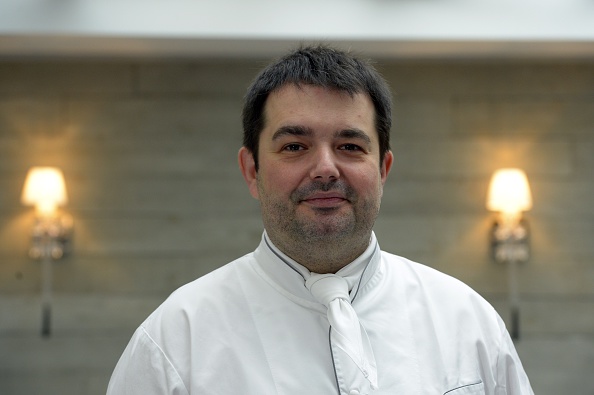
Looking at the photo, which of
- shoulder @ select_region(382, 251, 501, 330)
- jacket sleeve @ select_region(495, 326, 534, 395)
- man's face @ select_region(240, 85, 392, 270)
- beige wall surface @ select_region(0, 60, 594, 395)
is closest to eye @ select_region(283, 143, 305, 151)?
man's face @ select_region(240, 85, 392, 270)

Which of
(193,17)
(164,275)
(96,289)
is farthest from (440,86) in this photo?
(96,289)

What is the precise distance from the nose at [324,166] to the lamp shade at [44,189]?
3.96 m

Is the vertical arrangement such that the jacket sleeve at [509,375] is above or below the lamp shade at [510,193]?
below

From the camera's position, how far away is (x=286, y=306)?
145 cm

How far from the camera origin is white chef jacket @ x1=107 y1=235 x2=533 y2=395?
4.41 ft

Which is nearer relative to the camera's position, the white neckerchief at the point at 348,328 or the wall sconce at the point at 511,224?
the white neckerchief at the point at 348,328

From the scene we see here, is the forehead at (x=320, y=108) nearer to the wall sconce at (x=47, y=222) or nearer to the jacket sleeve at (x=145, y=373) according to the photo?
the jacket sleeve at (x=145, y=373)

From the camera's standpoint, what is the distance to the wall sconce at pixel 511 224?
504 centimetres

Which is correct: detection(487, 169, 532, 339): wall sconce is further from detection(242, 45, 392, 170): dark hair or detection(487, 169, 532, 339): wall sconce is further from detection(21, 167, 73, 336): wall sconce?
detection(242, 45, 392, 170): dark hair

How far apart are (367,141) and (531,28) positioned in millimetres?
3611

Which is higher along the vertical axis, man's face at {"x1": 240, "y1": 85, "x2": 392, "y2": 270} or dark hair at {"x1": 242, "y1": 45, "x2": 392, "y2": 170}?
dark hair at {"x1": 242, "y1": 45, "x2": 392, "y2": 170}

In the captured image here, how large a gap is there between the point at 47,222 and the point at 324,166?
411 centimetres

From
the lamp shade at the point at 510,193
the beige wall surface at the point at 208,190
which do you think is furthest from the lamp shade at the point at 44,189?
the lamp shade at the point at 510,193

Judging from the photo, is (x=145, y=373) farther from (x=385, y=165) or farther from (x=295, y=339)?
(x=385, y=165)
